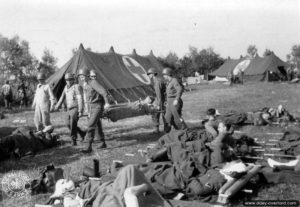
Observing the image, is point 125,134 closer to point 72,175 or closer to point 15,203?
point 72,175

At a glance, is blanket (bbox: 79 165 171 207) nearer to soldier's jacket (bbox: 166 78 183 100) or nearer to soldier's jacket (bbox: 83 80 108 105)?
soldier's jacket (bbox: 83 80 108 105)

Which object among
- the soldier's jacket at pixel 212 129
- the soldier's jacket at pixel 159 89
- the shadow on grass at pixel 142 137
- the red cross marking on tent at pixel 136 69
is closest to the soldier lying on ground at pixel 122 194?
the soldier's jacket at pixel 212 129

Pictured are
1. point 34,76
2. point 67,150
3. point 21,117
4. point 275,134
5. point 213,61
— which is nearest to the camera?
point 67,150

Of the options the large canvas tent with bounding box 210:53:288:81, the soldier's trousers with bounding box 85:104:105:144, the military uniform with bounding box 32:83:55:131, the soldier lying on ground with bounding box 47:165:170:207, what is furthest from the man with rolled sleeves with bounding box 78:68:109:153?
the large canvas tent with bounding box 210:53:288:81

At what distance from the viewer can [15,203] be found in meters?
5.36

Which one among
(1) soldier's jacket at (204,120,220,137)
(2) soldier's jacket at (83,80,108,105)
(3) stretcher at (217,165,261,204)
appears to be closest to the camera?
(3) stretcher at (217,165,261,204)

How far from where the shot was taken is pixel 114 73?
18.9 metres

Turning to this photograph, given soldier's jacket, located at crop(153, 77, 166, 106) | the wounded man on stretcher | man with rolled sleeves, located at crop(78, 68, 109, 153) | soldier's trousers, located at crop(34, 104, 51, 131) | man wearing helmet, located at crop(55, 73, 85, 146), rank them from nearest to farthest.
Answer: man with rolled sleeves, located at crop(78, 68, 109, 153) → man wearing helmet, located at crop(55, 73, 85, 146) → soldier's trousers, located at crop(34, 104, 51, 131) → the wounded man on stretcher → soldier's jacket, located at crop(153, 77, 166, 106)

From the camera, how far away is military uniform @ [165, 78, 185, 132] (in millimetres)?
9617

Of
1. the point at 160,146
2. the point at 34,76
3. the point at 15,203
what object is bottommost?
the point at 15,203

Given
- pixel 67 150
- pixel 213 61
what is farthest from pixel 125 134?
pixel 213 61

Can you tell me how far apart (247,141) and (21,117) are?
11.3m

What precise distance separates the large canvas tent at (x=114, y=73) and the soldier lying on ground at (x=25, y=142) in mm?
7881

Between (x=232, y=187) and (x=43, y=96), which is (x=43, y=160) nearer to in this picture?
(x=43, y=96)
